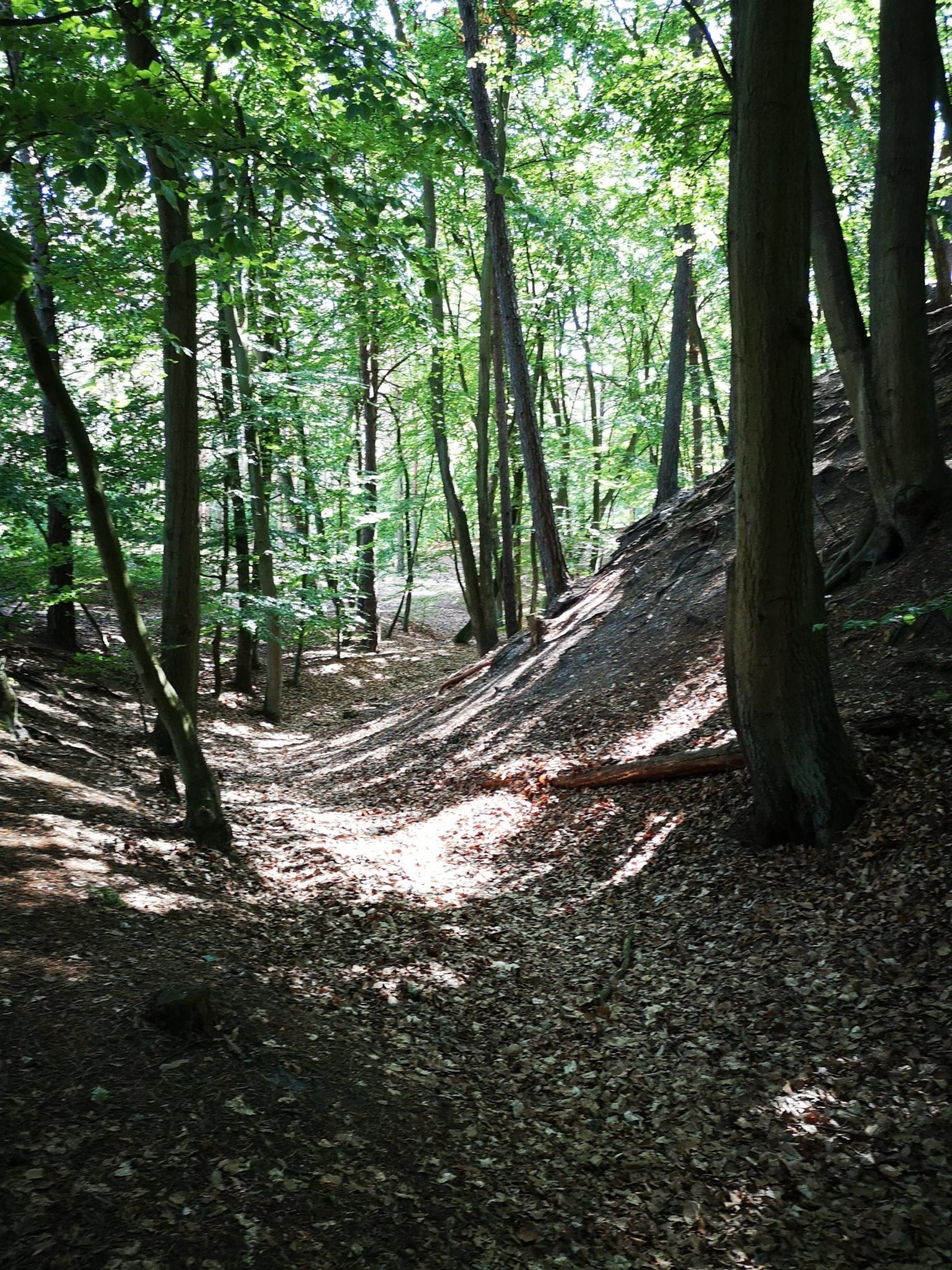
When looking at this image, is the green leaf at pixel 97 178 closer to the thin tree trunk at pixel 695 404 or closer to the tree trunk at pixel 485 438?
the tree trunk at pixel 485 438

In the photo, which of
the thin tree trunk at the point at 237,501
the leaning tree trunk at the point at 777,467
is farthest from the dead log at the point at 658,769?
the thin tree trunk at the point at 237,501

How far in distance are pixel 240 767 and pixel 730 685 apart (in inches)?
311

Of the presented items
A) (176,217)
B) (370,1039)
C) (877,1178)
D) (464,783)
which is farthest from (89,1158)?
(176,217)

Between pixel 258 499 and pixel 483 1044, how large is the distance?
11350 millimetres

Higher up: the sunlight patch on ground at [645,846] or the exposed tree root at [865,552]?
the exposed tree root at [865,552]

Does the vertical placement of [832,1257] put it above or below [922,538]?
below

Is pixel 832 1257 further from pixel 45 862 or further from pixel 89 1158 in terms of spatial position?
pixel 45 862

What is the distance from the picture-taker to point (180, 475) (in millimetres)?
8219

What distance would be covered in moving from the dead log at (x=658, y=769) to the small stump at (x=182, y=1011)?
4.51 m

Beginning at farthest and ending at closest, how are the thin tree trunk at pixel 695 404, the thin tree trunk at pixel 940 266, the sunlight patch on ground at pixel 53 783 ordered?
the thin tree trunk at pixel 695 404 < the thin tree trunk at pixel 940 266 < the sunlight patch on ground at pixel 53 783

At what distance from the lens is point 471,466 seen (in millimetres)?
23688

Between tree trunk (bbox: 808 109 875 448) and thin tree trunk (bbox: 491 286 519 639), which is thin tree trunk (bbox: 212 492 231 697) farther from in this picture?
tree trunk (bbox: 808 109 875 448)

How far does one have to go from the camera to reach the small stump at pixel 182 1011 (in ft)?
12.4

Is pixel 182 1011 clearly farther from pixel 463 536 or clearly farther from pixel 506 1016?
pixel 463 536
